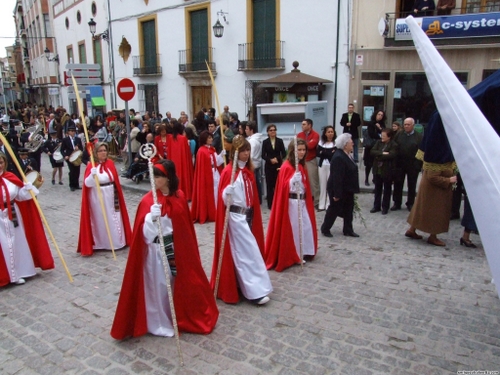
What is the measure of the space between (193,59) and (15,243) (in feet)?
51.2

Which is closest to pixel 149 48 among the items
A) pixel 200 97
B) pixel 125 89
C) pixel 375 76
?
pixel 200 97

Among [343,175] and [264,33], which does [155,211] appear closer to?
[343,175]

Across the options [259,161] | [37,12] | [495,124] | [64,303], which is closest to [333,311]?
[495,124]

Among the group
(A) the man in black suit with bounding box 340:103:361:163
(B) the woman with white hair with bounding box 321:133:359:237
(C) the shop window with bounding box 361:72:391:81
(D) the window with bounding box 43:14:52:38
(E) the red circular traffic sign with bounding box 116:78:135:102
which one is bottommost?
(B) the woman with white hair with bounding box 321:133:359:237

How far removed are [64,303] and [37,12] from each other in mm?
40018

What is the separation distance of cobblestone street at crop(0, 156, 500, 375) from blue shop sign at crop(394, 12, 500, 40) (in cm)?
790

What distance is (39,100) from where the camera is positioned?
→ 4406 centimetres

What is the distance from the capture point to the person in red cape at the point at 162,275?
3.85 m

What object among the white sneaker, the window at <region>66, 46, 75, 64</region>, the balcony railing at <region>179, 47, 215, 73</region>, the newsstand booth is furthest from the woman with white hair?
Result: the window at <region>66, 46, 75, 64</region>

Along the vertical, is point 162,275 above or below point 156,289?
above

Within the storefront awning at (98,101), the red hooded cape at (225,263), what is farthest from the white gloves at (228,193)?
the storefront awning at (98,101)

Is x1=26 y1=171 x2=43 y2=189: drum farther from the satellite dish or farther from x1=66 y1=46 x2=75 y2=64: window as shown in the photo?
x1=66 y1=46 x2=75 y2=64: window

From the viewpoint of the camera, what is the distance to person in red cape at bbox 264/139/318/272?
5.61m

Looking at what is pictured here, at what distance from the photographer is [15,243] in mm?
5336
